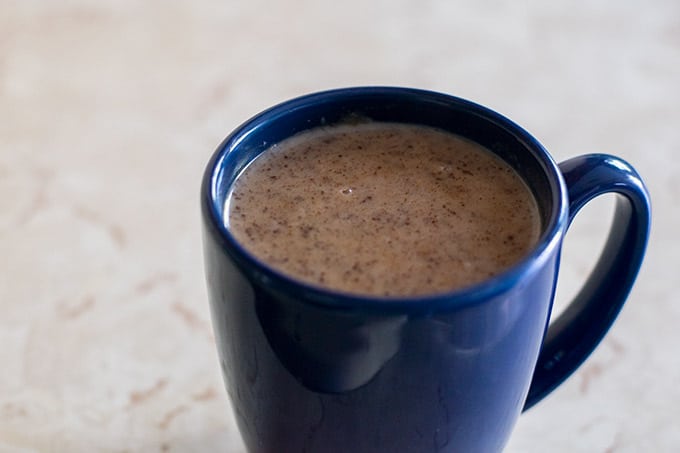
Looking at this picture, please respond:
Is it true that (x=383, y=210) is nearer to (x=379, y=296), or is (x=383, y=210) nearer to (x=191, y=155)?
(x=379, y=296)

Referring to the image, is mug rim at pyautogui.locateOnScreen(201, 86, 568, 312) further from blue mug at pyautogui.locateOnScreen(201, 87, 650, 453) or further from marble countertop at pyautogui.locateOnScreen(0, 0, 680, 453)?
marble countertop at pyautogui.locateOnScreen(0, 0, 680, 453)

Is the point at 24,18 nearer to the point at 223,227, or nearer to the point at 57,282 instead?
the point at 57,282

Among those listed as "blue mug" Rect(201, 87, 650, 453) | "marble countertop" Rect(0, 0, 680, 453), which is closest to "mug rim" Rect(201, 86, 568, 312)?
"blue mug" Rect(201, 87, 650, 453)

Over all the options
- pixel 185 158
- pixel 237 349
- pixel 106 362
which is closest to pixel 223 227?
pixel 237 349

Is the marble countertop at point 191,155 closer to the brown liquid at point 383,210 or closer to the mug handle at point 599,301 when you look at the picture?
the mug handle at point 599,301

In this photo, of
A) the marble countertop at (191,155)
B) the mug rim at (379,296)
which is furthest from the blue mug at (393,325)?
the marble countertop at (191,155)
